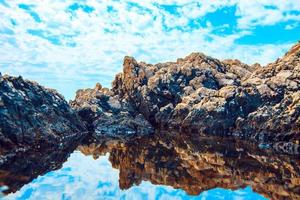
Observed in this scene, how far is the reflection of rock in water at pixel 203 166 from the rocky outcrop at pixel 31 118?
5.80m

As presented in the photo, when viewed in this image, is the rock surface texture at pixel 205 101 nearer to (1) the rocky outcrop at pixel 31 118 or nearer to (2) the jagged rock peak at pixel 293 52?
(2) the jagged rock peak at pixel 293 52

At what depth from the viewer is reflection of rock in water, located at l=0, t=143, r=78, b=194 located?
84.5 ft

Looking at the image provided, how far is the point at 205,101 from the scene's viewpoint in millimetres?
66438

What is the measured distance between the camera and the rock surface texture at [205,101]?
52.2 meters

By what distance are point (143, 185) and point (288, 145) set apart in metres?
24.9

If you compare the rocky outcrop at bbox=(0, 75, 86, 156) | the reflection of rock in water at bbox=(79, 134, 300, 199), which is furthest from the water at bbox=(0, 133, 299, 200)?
the rocky outcrop at bbox=(0, 75, 86, 156)

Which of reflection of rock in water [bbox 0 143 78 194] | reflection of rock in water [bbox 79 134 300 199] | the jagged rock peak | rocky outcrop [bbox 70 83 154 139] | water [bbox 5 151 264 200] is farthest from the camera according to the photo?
rocky outcrop [bbox 70 83 154 139]

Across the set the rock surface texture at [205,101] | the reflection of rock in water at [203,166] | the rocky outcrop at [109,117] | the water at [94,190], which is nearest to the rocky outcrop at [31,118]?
the rocky outcrop at [109,117]

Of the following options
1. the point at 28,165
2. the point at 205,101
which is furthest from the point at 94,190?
the point at 205,101

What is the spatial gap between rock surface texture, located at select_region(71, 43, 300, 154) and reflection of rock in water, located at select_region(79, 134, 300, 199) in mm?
6443

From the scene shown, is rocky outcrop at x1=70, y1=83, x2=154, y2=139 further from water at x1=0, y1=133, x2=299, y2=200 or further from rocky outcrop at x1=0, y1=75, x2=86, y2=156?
water at x1=0, y1=133, x2=299, y2=200

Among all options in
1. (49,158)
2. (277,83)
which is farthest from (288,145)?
(49,158)

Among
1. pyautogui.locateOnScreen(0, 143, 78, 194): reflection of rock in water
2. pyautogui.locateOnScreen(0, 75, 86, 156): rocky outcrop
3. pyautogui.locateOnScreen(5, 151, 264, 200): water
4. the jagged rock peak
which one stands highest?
the jagged rock peak

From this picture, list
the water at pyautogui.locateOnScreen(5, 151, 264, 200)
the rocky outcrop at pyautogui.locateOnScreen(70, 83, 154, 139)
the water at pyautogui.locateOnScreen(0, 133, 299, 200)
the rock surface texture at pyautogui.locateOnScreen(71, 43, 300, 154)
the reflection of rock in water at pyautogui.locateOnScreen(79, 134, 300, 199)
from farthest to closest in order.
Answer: the rocky outcrop at pyautogui.locateOnScreen(70, 83, 154, 139) → the rock surface texture at pyautogui.locateOnScreen(71, 43, 300, 154) → the reflection of rock in water at pyautogui.locateOnScreen(79, 134, 300, 199) → the water at pyautogui.locateOnScreen(0, 133, 299, 200) → the water at pyautogui.locateOnScreen(5, 151, 264, 200)
